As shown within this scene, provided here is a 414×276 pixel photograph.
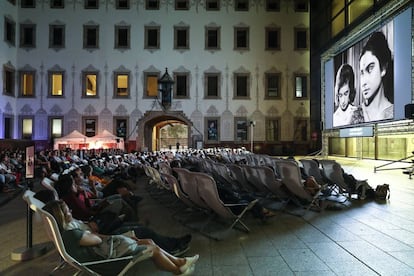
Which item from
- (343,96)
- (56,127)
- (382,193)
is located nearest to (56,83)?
(56,127)

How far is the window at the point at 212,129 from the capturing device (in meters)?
28.9

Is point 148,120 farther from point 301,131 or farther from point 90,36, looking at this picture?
point 301,131

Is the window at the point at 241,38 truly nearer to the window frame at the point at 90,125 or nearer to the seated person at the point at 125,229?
the window frame at the point at 90,125

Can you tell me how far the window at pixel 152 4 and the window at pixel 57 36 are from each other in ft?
23.0

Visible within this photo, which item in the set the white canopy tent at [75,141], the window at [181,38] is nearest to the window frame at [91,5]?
the window at [181,38]

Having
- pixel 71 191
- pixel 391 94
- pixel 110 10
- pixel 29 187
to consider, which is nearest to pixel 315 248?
pixel 71 191

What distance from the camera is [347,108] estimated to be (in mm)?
22312

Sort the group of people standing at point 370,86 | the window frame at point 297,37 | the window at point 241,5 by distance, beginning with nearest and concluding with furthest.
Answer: the group of people standing at point 370,86 < the window at point 241,5 < the window frame at point 297,37

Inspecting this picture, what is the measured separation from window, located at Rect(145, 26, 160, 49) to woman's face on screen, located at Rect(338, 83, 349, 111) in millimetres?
14683

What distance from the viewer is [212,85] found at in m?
29.2

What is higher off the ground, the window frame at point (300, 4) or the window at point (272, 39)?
the window frame at point (300, 4)

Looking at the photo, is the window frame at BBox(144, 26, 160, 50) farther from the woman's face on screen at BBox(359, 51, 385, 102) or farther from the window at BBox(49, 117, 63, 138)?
the woman's face on screen at BBox(359, 51, 385, 102)

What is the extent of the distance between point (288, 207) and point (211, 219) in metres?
1.89

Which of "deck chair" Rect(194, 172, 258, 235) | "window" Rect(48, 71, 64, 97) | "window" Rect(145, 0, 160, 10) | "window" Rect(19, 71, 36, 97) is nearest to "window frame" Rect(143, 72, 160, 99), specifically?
"window" Rect(145, 0, 160, 10)
